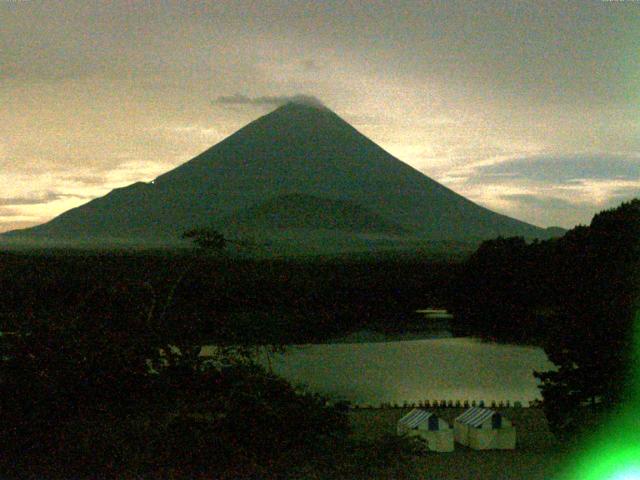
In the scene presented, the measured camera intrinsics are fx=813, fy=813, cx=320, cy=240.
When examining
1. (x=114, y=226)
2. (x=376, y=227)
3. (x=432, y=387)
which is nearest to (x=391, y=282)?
(x=432, y=387)

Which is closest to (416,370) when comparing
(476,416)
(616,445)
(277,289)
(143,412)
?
(476,416)

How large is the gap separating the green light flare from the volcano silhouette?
115431mm

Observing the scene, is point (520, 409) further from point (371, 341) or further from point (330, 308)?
point (330, 308)

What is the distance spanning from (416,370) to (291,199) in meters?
113

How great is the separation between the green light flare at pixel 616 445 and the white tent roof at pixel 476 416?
5.83ft

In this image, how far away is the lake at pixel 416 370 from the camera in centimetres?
2177

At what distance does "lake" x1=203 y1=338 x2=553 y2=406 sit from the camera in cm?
2177

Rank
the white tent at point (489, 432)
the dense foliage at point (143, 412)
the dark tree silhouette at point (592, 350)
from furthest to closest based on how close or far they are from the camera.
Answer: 1. the white tent at point (489, 432)
2. the dark tree silhouette at point (592, 350)
3. the dense foliage at point (143, 412)

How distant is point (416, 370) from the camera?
27.5 meters

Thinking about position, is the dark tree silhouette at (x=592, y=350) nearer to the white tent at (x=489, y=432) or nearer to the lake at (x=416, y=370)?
the white tent at (x=489, y=432)

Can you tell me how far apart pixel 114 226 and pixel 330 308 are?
300 ft

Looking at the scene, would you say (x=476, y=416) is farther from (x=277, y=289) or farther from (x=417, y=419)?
(x=277, y=289)

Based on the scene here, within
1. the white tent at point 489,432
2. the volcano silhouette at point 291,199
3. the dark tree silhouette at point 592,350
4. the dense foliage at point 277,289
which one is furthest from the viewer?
the volcano silhouette at point 291,199

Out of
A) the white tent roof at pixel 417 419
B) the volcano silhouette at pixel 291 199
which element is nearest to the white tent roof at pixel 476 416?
the white tent roof at pixel 417 419
